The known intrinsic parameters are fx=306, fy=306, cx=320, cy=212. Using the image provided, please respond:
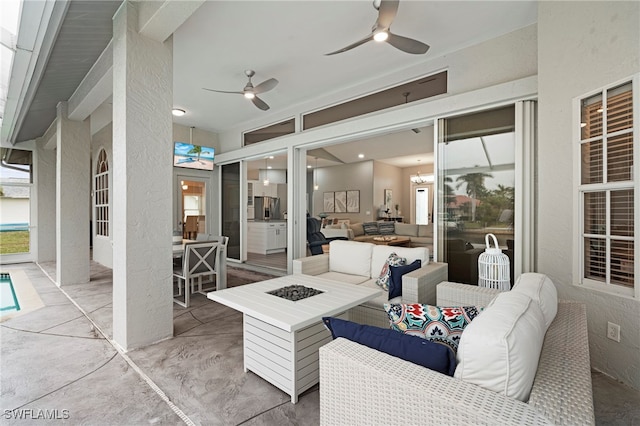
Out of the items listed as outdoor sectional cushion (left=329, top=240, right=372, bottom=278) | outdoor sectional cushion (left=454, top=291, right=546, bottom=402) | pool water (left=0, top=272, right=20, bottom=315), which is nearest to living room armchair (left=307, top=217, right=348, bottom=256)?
outdoor sectional cushion (left=329, top=240, right=372, bottom=278)

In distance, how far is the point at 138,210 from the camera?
2615mm

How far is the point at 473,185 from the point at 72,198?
589 centimetres

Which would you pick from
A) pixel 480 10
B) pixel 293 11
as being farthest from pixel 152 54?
pixel 480 10

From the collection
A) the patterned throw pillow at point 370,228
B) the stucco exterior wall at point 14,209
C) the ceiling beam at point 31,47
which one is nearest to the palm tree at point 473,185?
the ceiling beam at point 31,47

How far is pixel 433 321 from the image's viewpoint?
1262 mm

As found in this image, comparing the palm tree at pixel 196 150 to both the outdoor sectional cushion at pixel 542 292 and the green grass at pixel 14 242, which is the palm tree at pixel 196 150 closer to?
the green grass at pixel 14 242

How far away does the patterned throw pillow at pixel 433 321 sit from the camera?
123 centimetres

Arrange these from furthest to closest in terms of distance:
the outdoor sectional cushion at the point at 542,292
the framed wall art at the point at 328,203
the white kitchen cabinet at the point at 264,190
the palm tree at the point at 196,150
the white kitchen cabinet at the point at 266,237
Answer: the framed wall art at the point at 328,203 → the white kitchen cabinet at the point at 264,190 → the white kitchen cabinet at the point at 266,237 → the palm tree at the point at 196,150 → the outdoor sectional cushion at the point at 542,292

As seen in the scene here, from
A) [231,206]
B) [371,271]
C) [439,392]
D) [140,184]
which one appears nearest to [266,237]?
[231,206]

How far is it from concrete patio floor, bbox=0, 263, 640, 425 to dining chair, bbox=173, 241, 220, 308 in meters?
0.64

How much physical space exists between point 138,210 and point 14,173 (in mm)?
7276

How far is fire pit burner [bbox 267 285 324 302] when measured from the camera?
2.35 meters

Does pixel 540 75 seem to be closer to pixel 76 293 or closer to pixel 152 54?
pixel 152 54

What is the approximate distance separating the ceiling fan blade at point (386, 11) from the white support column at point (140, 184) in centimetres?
191
